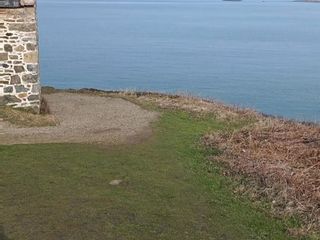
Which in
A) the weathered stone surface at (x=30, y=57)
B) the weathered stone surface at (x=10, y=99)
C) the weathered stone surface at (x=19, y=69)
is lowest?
the weathered stone surface at (x=10, y=99)

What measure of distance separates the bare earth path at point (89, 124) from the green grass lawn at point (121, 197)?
0.71m

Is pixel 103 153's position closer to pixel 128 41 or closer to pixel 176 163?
pixel 176 163

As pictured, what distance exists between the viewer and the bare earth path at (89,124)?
13.8 metres

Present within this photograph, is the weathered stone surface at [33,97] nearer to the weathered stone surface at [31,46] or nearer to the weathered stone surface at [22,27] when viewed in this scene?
the weathered stone surface at [31,46]

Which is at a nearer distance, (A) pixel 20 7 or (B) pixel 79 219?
(B) pixel 79 219

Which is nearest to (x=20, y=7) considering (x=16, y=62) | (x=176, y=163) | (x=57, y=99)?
(x=16, y=62)

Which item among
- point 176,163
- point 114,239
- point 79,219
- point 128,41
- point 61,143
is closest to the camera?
point 114,239

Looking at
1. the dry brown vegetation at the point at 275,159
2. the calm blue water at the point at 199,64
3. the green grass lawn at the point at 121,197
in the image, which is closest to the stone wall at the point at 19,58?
the green grass lawn at the point at 121,197

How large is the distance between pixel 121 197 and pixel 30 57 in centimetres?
758

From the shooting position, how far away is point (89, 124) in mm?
15406

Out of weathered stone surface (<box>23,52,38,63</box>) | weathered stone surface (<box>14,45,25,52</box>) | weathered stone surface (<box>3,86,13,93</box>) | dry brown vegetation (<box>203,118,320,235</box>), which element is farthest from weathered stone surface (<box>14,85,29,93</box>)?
dry brown vegetation (<box>203,118,320,235</box>)

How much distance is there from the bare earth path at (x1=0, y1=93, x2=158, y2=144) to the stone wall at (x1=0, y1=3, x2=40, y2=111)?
1080 millimetres

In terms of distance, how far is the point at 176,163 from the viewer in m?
12.1

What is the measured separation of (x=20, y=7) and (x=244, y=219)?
9.48 m
